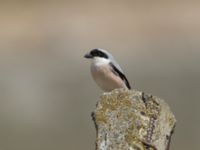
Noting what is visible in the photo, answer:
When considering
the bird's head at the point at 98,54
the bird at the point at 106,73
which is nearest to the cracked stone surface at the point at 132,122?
the bird at the point at 106,73

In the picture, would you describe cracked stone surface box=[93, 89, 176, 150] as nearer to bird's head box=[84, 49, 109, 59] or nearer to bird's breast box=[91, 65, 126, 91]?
bird's breast box=[91, 65, 126, 91]

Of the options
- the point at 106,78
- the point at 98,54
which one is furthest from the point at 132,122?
the point at 98,54

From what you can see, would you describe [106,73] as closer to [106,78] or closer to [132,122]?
[106,78]

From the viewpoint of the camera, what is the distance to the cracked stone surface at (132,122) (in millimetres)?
1565

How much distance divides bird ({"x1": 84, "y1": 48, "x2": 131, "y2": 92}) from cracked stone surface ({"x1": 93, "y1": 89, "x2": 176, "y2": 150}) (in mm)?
4043

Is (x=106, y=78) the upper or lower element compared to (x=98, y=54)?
lower

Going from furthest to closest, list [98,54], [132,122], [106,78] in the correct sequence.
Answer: [98,54]
[106,78]
[132,122]

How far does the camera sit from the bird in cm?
602

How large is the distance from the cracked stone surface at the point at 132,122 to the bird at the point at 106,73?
404 cm

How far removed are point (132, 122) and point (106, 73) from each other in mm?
4504

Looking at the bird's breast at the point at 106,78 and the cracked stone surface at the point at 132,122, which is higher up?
the cracked stone surface at the point at 132,122

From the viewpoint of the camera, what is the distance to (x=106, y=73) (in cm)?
611

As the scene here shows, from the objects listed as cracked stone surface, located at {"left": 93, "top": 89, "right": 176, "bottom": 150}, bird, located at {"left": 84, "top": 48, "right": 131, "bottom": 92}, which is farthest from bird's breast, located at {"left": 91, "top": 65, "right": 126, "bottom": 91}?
cracked stone surface, located at {"left": 93, "top": 89, "right": 176, "bottom": 150}

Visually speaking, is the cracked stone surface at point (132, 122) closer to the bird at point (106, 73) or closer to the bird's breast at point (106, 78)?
the bird at point (106, 73)
